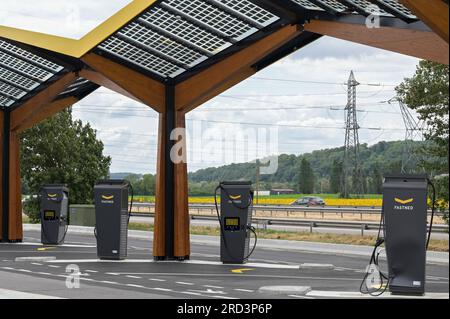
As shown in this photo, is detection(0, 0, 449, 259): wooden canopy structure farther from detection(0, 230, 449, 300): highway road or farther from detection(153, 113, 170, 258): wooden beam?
detection(0, 230, 449, 300): highway road

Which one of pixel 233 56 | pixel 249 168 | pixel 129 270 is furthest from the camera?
pixel 249 168

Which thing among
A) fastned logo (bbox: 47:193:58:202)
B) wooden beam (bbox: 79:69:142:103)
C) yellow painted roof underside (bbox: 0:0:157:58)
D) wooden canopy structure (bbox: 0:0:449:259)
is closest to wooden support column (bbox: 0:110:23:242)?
fastned logo (bbox: 47:193:58:202)

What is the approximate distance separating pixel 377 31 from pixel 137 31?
21.0 ft

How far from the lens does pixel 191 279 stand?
1650 centimetres

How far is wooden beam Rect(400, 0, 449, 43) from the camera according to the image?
9.20 meters

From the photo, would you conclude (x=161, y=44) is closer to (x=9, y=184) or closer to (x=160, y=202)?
(x=160, y=202)

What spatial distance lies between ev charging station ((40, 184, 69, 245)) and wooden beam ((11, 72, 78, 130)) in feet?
7.66

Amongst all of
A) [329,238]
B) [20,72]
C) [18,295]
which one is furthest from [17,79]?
[18,295]

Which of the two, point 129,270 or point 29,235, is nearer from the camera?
point 129,270

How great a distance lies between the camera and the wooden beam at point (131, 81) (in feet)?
66.5

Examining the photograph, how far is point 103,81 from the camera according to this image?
21375 mm

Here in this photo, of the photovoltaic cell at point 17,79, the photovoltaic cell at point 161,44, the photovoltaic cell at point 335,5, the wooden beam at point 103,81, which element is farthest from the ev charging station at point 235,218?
the photovoltaic cell at point 17,79
